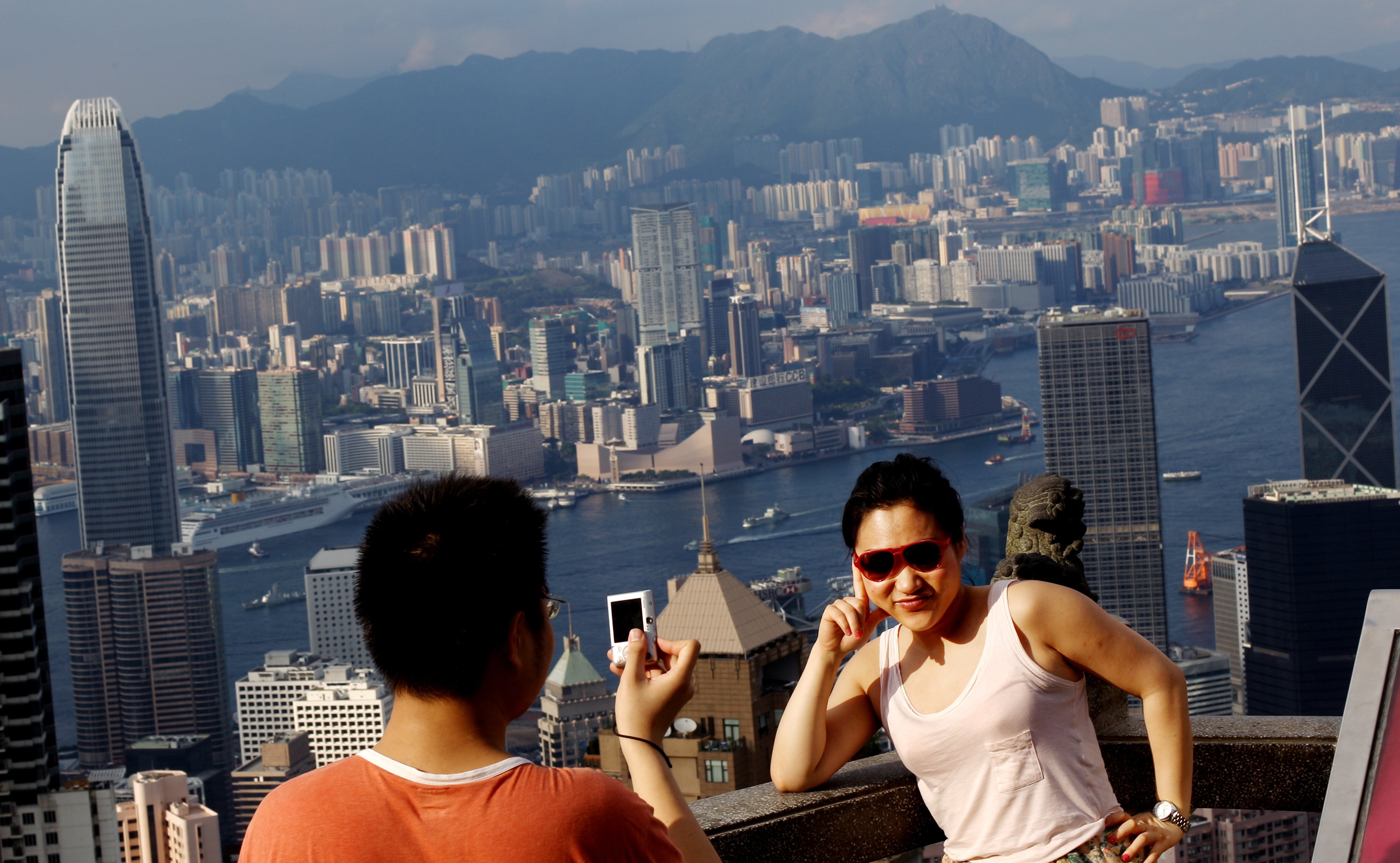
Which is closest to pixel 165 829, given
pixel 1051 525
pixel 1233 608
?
pixel 1051 525

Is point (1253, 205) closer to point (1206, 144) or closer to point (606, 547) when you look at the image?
point (1206, 144)

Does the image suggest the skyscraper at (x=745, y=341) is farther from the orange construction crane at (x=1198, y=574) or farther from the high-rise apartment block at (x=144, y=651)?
the orange construction crane at (x=1198, y=574)

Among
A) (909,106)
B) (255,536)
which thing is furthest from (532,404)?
(909,106)

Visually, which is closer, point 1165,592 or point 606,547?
point 1165,592

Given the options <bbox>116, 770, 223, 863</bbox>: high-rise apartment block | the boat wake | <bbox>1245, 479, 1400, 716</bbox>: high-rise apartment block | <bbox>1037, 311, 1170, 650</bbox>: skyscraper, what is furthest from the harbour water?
<bbox>116, 770, 223, 863</bbox>: high-rise apartment block

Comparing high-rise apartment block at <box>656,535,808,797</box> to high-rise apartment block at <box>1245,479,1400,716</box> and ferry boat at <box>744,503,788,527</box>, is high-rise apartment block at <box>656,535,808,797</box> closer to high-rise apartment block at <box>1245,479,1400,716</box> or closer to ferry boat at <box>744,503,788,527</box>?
high-rise apartment block at <box>1245,479,1400,716</box>

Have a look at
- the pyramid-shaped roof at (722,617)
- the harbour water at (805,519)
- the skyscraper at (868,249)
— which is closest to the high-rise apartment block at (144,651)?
the harbour water at (805,519)

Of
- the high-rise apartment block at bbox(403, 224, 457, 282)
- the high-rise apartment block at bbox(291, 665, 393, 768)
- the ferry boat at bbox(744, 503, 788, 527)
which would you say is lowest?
the high-rise apartment block at bbox(291, 665, 393, 768)
